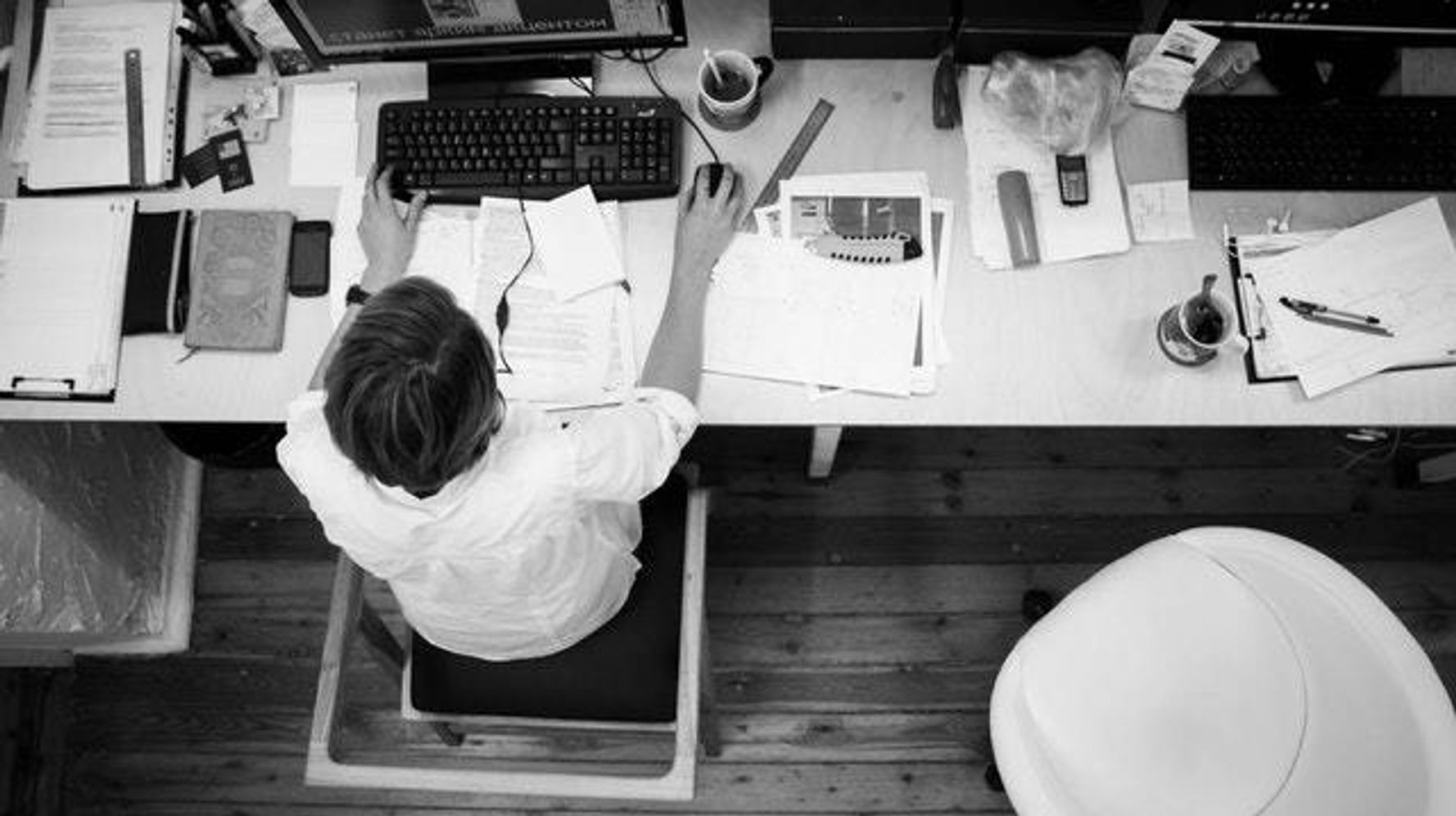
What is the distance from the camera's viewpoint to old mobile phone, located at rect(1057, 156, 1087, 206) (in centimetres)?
141

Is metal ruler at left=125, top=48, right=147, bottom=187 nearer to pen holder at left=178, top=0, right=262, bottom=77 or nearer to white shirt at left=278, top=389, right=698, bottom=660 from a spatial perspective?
pen holder at left=178, top=0, right=262, bottom=77

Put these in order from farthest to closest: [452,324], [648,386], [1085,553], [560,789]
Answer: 1. [1085,553]
2. [648,386]
3. [560,789]
4. [452,324]

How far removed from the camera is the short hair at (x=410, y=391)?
3.02 ft

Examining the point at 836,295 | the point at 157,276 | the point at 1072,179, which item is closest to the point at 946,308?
the point at 836,295

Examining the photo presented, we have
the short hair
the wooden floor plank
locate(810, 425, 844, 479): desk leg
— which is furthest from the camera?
the wooden floor plank

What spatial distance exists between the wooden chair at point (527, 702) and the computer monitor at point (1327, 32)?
1046 millimetres

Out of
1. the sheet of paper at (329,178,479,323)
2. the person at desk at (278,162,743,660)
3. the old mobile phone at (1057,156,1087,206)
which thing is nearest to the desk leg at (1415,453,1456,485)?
the old mobile phone at (1057,156,1087,206)

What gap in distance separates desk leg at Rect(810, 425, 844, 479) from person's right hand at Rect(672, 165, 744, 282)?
1.24 ft

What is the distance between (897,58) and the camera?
1488 mm

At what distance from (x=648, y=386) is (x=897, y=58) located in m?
0.66

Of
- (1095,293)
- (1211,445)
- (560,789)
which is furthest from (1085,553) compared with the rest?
(560,789)

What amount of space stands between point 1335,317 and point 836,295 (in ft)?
2.29

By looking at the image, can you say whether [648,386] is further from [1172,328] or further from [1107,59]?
[1107,59]

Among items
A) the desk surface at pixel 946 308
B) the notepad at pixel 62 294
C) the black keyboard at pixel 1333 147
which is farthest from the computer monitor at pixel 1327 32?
the notepad at pixel 62 294
